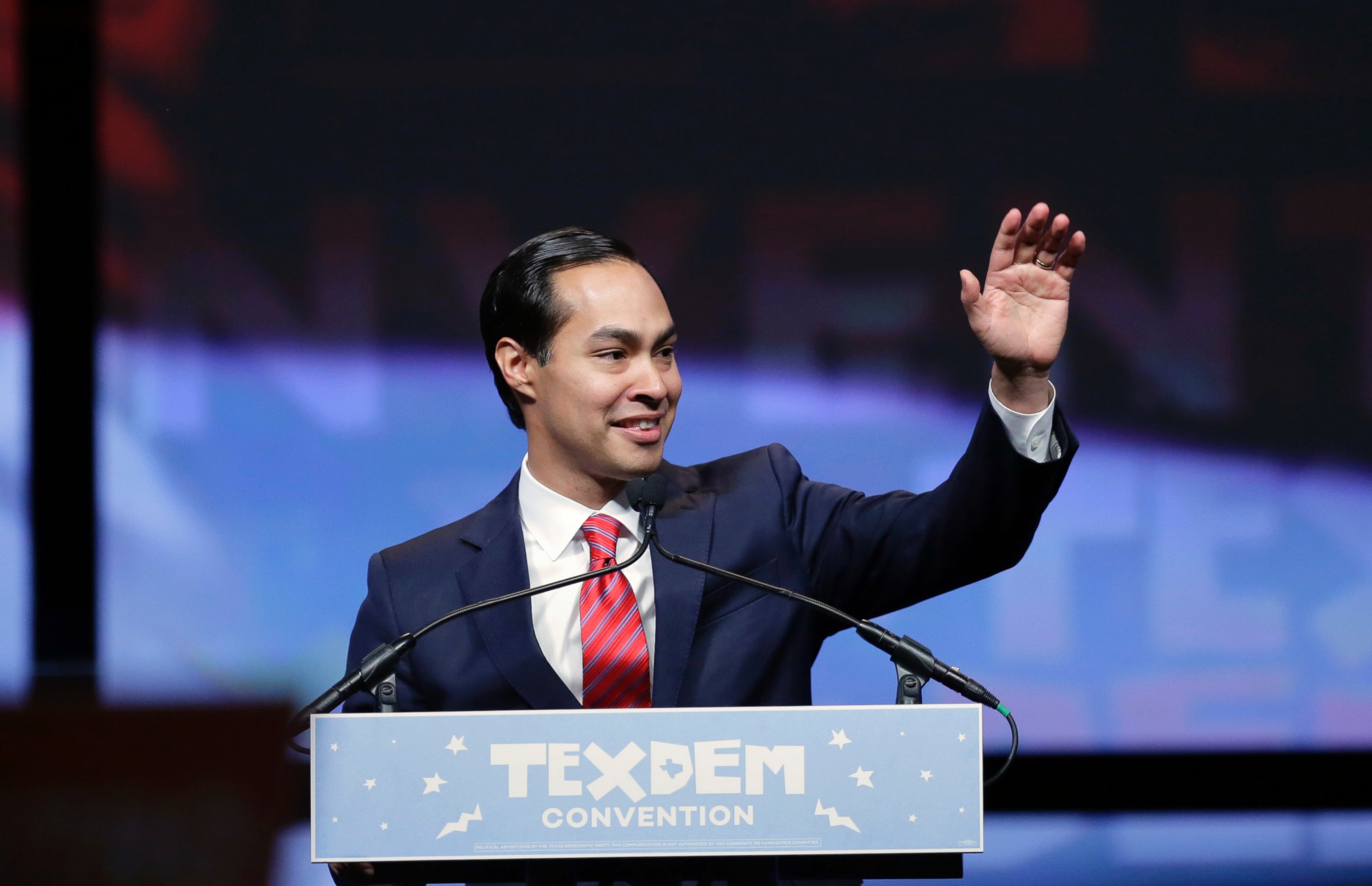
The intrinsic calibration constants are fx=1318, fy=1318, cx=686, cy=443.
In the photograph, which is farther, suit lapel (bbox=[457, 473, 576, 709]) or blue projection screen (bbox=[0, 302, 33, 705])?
blue projection screen (bbox=[0, 302, 33, 705])

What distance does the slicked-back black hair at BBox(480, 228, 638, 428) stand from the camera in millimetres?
1832

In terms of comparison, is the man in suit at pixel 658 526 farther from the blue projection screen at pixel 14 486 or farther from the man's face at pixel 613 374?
the blue projection screen at pixel 14 486

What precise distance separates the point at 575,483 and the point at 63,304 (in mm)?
2725

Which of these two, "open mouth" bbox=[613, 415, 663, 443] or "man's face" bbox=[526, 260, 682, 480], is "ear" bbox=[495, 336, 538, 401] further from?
"open mouth" bbox=[613, 415, 663, 443]

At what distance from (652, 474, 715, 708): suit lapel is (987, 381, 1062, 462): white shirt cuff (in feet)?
1.40

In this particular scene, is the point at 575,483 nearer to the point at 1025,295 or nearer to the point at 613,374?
the point at 613,374

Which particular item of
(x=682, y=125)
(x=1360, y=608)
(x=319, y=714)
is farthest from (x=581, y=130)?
(x=319, y=714)

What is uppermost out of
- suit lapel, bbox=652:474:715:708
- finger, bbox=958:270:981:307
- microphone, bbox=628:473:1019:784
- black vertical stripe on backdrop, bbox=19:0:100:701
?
black vertical stripe on backdrop, bbox=19:0:100:701

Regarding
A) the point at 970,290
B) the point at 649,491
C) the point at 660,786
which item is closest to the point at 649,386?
the point at 649,491

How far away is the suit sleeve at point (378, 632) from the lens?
5.55 feet

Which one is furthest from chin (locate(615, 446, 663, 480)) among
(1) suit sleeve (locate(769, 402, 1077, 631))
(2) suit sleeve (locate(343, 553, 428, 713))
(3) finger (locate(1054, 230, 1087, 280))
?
(3) finger (locate(1054, 230, 1087, 280))

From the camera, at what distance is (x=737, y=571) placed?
1.77 m

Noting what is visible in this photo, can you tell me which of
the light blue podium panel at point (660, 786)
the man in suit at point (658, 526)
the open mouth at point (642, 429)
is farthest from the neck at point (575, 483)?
the light blue podium panel at point (660, 786)

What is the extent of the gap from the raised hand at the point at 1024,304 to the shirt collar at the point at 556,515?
542 millimetres
